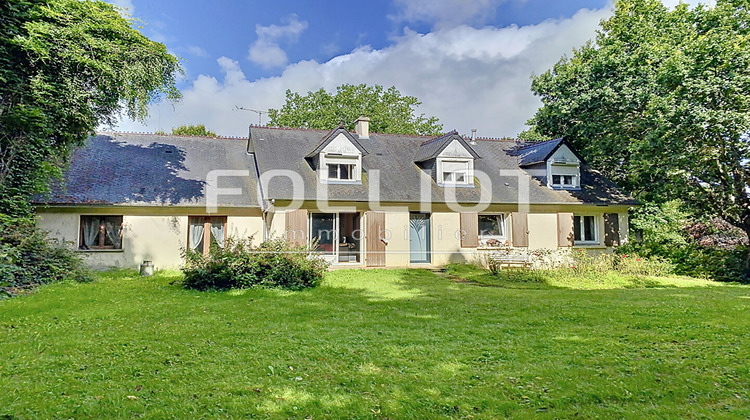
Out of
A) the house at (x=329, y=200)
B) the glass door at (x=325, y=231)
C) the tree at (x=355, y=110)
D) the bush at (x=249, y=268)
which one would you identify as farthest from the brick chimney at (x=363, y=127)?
the tree at (x=355, y=110)

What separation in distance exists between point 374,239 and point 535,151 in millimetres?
8815

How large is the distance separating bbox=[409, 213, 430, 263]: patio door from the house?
38mm

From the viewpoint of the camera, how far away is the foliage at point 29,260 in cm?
927

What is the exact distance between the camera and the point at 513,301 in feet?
28.6

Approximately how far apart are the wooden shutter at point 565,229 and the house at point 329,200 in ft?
0.13

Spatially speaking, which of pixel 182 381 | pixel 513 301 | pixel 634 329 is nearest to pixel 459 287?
pixel 513 301

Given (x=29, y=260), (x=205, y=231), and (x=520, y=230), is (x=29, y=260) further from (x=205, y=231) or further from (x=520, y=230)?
(x=520, y=230)

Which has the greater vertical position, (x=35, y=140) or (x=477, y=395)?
(x=35, y=140)

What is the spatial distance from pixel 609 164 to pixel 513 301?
12897mm

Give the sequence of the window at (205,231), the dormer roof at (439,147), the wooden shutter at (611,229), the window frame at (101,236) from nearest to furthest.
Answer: the window frame at (101,236) → the window at (205,231) → the dormer roof at (439,147) → the wooden shutter at (611,229)

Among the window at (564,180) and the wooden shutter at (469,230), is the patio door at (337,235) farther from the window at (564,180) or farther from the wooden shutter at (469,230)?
the window at (564,180)

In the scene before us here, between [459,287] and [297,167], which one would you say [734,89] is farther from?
[297,167]

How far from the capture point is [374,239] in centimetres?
1506

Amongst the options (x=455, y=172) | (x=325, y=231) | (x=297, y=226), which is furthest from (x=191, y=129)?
(x=455, y=172)
